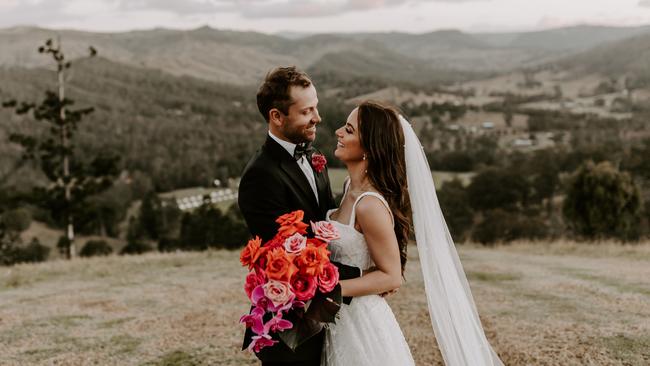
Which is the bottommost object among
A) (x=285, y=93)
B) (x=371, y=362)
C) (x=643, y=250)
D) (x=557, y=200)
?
Answer: (x=557, y=200)

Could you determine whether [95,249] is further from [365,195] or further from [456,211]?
[365,195]

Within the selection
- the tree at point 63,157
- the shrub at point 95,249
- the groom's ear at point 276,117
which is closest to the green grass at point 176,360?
the groom's ear at point 276,117

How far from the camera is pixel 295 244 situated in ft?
12.2

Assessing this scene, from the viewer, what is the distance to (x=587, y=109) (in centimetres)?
17838

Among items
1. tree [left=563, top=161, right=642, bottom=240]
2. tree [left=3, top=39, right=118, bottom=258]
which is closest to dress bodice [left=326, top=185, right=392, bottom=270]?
tree [left=3, top=39, right=118, bottom=258]

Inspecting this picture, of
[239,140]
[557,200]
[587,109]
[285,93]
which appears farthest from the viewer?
[587,109]

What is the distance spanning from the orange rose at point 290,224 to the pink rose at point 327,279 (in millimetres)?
281

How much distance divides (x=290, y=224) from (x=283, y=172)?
52 cm

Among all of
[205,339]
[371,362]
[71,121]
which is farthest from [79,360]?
[71,121]

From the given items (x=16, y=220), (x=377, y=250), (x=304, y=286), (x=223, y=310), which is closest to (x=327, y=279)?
(x=304, y=286)

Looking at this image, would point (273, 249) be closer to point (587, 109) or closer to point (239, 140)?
point (239, 140)

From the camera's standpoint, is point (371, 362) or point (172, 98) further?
point (172, 98)

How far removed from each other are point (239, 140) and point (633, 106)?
364 ft

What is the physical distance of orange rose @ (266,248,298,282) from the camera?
364 cm
